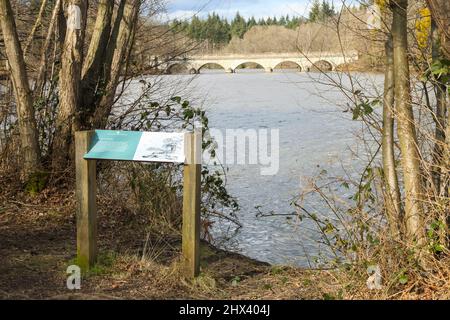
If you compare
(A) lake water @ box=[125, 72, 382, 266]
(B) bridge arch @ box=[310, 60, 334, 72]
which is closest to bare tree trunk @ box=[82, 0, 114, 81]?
(A) lake water @ box=[125, 72, 382, 266]

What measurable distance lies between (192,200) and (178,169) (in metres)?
3.52

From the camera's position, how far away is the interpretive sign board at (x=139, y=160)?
5.40 meters

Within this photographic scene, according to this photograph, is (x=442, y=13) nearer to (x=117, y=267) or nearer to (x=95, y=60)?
(x=117, y=267)

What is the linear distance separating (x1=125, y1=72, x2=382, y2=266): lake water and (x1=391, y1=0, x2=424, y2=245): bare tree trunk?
3.40 feet

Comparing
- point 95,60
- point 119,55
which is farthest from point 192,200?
point 119,55

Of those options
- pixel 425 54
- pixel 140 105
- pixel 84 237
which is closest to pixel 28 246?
pixel 84 237

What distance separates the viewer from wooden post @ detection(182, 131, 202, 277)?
5.39 m

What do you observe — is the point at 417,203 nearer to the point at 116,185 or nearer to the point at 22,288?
the point at 22,288

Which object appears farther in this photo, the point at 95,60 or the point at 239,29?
the point at 239,29

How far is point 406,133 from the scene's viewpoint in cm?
540

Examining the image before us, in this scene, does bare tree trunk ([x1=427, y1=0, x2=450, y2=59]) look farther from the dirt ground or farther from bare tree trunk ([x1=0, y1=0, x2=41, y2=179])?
bare tree trunk ([x1=0, y1=0, x2=41, y2=179])

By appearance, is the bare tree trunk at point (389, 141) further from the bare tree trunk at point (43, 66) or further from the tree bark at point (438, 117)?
the bare tree trunk at point (43, 66)

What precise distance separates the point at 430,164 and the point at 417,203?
37 cm

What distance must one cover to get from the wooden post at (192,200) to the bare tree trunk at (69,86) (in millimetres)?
3486
